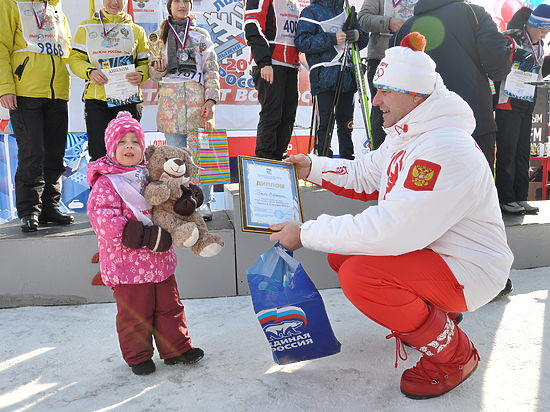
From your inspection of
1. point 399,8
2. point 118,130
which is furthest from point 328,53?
point 118,130

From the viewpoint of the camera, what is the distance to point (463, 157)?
1.60 meters

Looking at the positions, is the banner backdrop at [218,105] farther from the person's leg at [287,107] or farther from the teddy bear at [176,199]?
the teddy bear at [176,199]

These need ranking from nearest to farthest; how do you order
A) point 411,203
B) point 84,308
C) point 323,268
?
point 411,203
point 84,308
point 323,268

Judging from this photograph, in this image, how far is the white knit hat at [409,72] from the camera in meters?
1.70

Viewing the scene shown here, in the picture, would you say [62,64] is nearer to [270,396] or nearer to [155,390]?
[155,390]

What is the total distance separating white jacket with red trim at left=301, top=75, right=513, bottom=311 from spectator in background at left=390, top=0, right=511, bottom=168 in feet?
3.08

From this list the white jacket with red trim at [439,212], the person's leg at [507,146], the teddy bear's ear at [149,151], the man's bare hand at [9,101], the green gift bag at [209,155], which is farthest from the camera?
the person's leg at [507,146]

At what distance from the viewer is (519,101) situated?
3.48 m

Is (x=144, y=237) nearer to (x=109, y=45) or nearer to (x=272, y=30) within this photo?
(x=109, y=45)

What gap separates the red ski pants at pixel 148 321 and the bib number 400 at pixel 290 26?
6.97ft

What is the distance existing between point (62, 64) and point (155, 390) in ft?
7.09

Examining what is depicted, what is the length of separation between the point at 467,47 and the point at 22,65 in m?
2.51

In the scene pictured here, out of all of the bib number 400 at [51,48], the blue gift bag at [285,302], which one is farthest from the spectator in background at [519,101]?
the bib number 400 at [51,48]

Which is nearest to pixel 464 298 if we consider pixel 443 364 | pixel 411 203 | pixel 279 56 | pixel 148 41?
pixel 443 364
